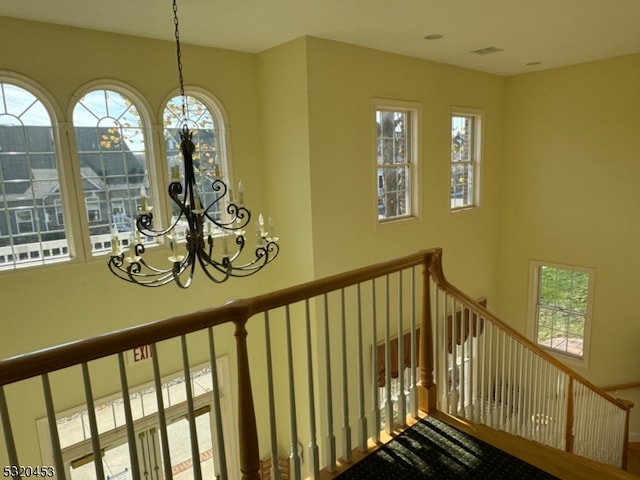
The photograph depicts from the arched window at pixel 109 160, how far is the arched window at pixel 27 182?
0.78ft

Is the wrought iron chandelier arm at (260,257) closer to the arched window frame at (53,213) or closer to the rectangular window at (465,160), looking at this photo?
the arched window frame at (53,213)

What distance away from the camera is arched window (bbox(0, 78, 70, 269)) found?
11.5 feet

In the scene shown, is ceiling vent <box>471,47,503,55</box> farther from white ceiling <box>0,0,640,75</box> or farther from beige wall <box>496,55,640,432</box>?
beige wall <box>496,55,640,432</box>

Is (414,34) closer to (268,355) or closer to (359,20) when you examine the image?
(359,20)

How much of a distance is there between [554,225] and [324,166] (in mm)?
4136

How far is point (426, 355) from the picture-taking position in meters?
2.40

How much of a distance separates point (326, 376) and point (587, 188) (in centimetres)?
587

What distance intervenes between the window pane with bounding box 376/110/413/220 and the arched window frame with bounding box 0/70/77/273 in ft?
10.6

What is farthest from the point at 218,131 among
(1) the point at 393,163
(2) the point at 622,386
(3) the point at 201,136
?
(2) the point at 622,386

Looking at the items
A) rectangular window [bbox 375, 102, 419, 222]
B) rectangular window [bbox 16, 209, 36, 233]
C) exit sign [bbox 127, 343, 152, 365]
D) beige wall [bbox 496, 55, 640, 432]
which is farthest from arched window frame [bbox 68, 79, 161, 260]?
beige wall [bbox 496, 55, 640, 432]

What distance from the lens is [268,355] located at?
65.9 inches

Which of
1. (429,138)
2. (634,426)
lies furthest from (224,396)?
(634,426)

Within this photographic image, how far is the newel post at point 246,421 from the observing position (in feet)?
5.33

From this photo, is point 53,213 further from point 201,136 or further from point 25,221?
point 201,136
